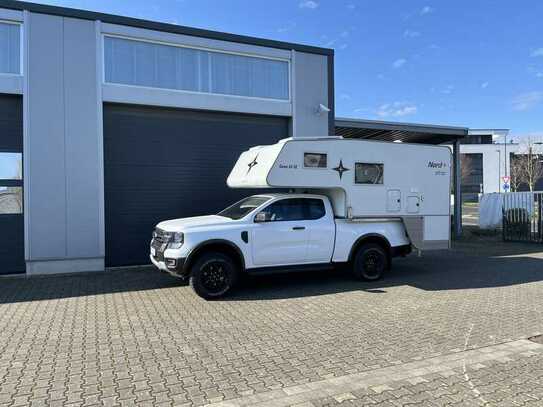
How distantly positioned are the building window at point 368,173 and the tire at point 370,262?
128cm

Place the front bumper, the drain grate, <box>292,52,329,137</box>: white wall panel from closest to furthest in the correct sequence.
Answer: the drain grate < the front bumper < <box>292,52,329,137</box>: white wall panel

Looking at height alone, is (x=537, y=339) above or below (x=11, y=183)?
below

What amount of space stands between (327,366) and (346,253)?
442 centimetres

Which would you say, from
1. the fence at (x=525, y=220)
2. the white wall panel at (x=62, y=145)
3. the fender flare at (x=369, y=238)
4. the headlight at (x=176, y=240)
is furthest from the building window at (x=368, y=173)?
the fence at (x=525, y=220)

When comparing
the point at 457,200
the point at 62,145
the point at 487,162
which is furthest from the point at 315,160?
the point at 487,162

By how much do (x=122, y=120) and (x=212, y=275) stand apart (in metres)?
5.23

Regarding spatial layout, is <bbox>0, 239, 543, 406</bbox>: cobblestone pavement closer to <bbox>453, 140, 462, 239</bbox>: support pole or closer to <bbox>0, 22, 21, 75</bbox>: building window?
<bbox>0, 22, 21, 75</bbox>: building window

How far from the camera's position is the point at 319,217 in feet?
29.0

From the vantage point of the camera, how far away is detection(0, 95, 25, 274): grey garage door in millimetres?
9953

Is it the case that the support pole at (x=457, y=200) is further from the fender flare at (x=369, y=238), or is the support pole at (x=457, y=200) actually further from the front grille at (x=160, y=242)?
the front grille at (x=160, y=242)

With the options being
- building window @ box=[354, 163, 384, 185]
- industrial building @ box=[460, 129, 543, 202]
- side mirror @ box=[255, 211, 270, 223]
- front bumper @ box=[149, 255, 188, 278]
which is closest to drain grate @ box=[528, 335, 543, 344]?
building window @ box=[354, 163, 384, 185]

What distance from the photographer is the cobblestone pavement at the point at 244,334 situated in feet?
13.9

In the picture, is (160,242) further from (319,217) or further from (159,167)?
(159,167)

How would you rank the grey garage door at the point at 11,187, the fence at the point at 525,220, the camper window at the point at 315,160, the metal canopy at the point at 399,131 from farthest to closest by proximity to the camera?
the fence at the point at 525,220 < the metal canopy at the point at 399,131 < the grey garage door at the point at 11,187 < the camper window at the point at 315,160
